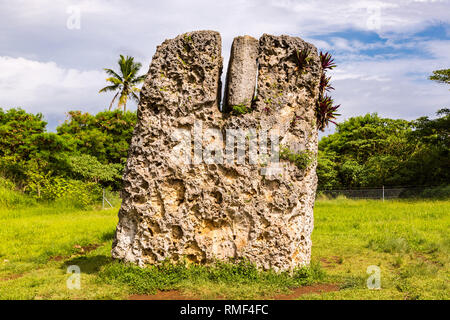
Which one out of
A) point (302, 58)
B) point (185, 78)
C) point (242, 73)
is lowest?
point (185, 78)

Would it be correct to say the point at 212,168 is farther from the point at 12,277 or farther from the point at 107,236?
the point at 107,236

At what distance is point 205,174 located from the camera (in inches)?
332

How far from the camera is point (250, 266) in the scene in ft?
26.6

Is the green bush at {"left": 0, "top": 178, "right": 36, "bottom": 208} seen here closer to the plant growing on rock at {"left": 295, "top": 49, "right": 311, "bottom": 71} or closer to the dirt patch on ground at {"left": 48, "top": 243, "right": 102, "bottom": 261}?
the dirt patch on ground at {"left": 48, "top": 243, "right": 102, "bottom": 261}

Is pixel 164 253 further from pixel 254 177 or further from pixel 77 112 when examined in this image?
pixel 77 112

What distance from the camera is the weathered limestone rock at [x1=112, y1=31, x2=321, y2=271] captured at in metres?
8.25

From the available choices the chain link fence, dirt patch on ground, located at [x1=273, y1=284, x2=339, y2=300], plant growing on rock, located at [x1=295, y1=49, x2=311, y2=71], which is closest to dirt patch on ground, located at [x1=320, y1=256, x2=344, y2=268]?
dirt patch on ground, located at [x1=273, y1=284, x2=339, y2=300]

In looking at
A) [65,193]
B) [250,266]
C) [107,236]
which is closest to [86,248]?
[107,236]

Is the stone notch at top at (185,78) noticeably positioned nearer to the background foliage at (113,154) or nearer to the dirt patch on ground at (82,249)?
the dirt patch on ground at (82,249)

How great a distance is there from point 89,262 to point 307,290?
5.54 metres

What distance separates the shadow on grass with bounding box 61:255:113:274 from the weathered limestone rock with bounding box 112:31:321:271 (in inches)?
43.5

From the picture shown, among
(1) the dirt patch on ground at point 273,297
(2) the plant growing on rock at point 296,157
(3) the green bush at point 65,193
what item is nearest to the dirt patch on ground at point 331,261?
(1) the dirt patch on ground at point 273,297

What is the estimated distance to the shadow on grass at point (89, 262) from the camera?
9145 mm

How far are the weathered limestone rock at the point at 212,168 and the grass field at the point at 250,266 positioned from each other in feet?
1.45
